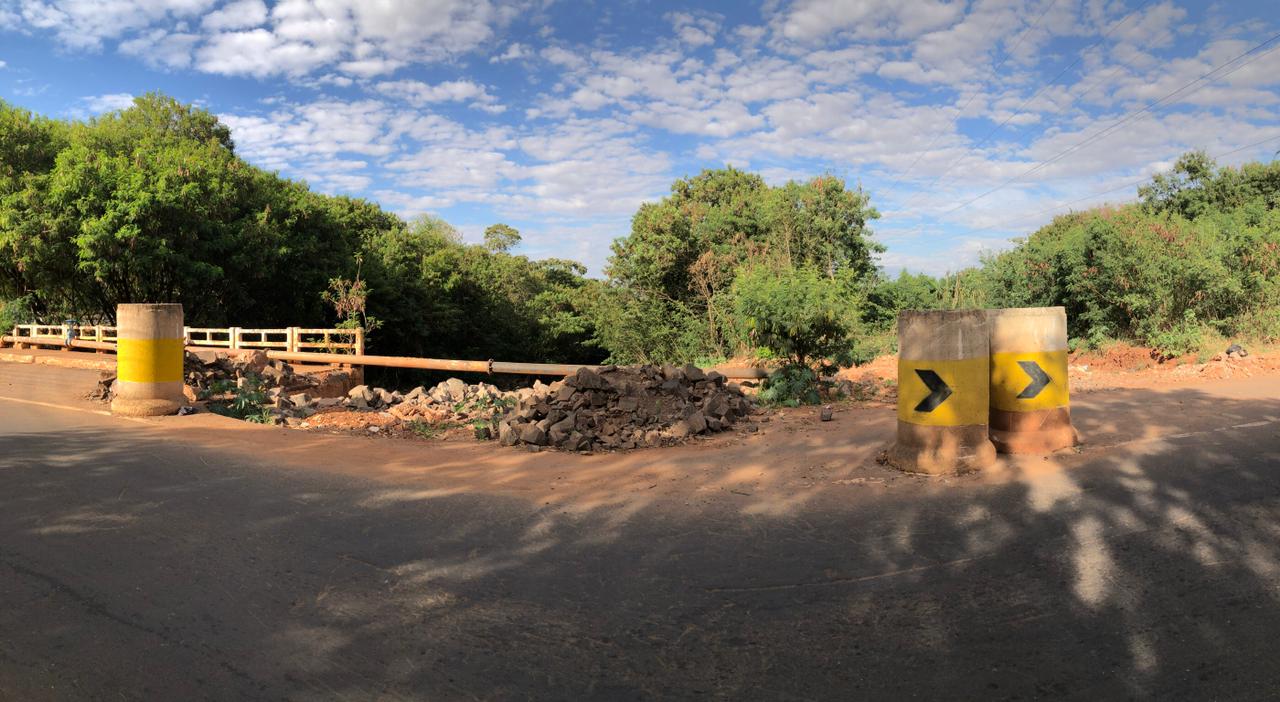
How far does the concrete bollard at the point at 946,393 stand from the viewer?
6.19 m

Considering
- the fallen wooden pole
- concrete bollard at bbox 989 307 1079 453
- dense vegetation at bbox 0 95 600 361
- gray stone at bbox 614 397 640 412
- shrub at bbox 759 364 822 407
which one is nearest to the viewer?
concrete bollard at bbox 989 307 1079 453

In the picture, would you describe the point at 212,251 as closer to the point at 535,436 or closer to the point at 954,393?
the point at 535,436

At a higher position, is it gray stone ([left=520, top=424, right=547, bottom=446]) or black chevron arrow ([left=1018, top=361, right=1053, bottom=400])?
black chevron arrow ([left=1018, top=361, right=1053, bottom=400])

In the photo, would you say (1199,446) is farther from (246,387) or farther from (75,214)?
(75,214)

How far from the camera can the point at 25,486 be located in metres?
5.84

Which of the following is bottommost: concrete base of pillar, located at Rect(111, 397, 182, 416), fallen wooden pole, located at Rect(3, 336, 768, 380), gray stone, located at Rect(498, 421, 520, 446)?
gray stone, located at Rect(498, 421, 520, 446)

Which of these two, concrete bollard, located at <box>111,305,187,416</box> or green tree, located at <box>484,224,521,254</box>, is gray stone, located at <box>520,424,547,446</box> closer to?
concrete bollard, located at <box>111,305,187,416</box>

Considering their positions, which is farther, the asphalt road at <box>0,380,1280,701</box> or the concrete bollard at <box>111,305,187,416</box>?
the concrete bollard at <box>111,305,187,416</box>

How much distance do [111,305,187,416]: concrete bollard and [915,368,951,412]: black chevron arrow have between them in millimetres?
9473

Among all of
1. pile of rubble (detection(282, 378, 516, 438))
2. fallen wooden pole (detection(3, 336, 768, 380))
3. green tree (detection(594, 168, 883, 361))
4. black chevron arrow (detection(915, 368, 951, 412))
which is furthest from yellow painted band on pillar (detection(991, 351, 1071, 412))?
green tree (detection(594, 168, 883, 361))

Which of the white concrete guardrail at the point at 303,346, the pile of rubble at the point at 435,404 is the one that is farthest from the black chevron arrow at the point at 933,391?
the white concrete guardrail at the point at 303,346

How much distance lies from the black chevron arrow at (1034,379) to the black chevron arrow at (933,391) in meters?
1.03

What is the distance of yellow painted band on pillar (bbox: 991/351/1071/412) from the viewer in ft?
22.0

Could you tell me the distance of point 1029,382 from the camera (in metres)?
6.71
